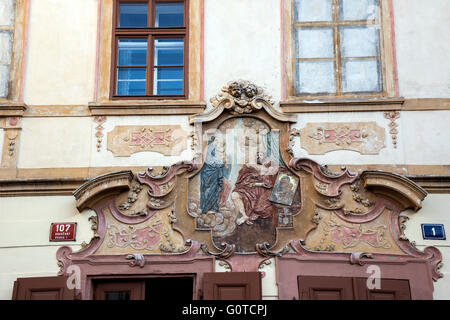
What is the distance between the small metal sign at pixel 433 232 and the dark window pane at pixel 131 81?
3.62 metres

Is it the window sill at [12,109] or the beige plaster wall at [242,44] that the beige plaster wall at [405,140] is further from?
the window sill at [12,109]

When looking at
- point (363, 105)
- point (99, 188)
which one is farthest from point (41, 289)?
point (363, 105)

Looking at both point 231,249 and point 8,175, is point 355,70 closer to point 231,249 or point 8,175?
point 231,249

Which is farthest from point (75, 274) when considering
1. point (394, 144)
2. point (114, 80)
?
point (394, 144)

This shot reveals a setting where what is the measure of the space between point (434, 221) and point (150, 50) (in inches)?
154

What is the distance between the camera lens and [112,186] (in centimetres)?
871

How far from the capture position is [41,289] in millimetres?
8344

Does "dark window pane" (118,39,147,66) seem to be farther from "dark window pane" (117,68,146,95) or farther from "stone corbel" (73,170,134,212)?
"stone corbel" (73,170,134,212)

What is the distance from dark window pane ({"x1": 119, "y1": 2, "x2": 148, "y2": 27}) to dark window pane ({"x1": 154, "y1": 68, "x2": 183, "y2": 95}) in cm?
69

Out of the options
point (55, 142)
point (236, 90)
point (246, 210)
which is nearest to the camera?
point (246, 210)

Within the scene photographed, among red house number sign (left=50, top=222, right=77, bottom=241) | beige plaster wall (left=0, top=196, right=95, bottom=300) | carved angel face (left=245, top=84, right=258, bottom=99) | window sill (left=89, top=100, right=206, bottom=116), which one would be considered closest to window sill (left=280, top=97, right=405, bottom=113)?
carved angel face (left=245, top=84, right=258, bottom=99)

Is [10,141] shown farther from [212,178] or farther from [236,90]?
[236,90]
